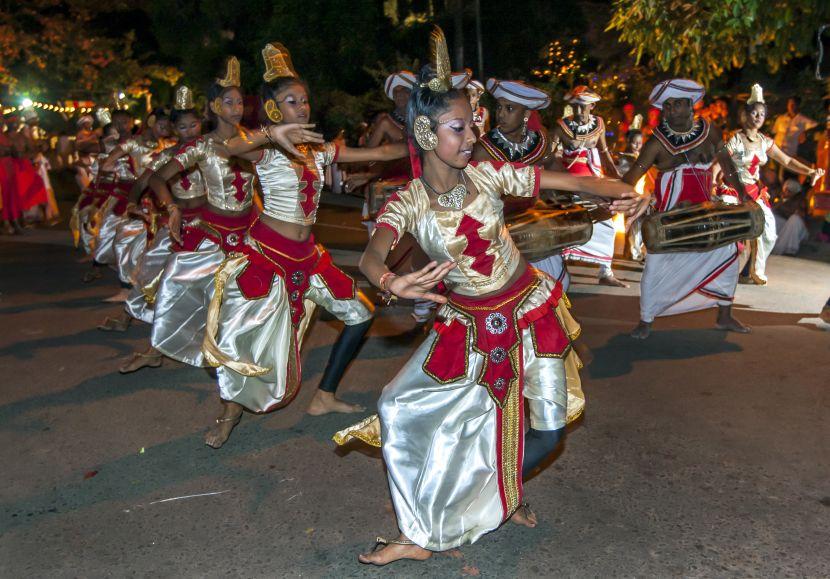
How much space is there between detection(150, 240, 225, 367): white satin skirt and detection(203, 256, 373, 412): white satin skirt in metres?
0.89

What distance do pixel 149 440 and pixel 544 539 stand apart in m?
2.51

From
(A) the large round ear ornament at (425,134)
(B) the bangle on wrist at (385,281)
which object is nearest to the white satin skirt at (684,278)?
(A) the large round ear ornament at (425,134)

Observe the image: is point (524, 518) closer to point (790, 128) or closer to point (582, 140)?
point (582, 140)

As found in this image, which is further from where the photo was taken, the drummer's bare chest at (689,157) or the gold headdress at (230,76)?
the drummer's bare chest at (689,157)

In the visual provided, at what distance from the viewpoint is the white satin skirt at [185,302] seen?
566cm

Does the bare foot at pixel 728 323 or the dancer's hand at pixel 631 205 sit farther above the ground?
the dancer's hand at pixel 631 205

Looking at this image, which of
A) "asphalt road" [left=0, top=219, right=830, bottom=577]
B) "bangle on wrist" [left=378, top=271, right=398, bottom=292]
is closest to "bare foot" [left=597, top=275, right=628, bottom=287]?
"asphalt road" [left=0, top=219, right=830, bottom=577]

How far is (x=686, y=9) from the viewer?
7.41 m

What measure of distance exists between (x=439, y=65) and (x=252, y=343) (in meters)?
2.14

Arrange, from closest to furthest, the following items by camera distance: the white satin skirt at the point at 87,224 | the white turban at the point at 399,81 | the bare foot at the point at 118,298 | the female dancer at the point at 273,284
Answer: the female dancer at the point at 273,284 < the white turban at the point at 399,81 < the bare foot at the point at 118,298 < the white satin skirt at the point at 87,224

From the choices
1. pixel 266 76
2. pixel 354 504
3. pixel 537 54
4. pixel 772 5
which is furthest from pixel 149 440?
pixel 537 54

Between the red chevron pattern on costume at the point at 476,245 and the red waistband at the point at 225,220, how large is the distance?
109 inches

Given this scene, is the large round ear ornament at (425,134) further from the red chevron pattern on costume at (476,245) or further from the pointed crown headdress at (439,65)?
the red chevron pattern on costume at (476,245)

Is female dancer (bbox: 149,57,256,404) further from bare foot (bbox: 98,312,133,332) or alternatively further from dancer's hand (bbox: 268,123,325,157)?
bare foot (bbox: 98,312,133,332)
